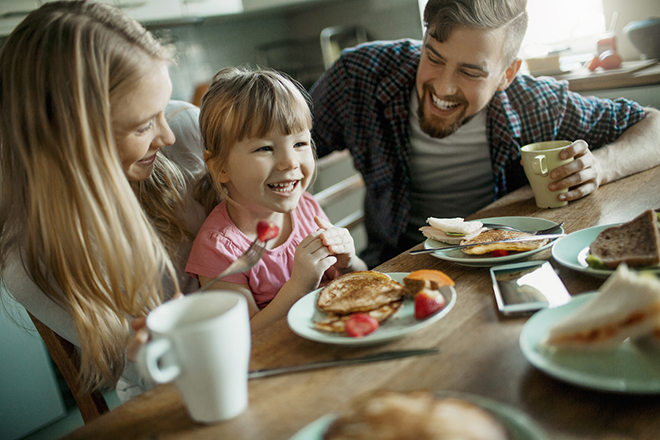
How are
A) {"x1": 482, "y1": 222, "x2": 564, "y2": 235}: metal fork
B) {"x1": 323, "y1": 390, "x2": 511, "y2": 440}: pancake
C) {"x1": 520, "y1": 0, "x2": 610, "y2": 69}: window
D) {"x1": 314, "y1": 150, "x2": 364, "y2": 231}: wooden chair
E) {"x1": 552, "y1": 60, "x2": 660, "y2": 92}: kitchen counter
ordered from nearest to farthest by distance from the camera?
1. {"x1": 323, "y1": 390, "x2": 511, "y2": 440}: pancake
2. {"x1": 482, "y1": 222, "x2": 564, "y2": 235}: metal fork
3. {"x1": 552, "y1": 60, "x2": 660, "y2": 92}: kitchen counter
4. {"x1": 314, "y1": 150, "x2": 364, "y2": 231}: wooden chair
5. {"x1": 520, "y1": 0, "x2": 610, "y2": 69}: window

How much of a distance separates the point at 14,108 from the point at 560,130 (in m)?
1.50

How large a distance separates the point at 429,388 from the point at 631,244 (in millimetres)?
439

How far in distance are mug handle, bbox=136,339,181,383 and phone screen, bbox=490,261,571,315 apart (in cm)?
46

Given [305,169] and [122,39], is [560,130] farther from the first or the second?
[122,39]

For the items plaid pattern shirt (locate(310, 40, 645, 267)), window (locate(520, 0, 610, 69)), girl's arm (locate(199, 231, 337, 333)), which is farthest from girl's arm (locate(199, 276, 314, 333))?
window (locate(520, 0, 610, 69))

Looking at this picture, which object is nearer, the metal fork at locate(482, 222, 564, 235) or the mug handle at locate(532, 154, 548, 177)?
the metal fork at locate(482, 222, 564, 235)

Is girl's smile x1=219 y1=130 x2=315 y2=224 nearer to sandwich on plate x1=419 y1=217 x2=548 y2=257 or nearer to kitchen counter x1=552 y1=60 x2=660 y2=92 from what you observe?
sandwich on plate x1=419 y1=217 x2=548 y2=257

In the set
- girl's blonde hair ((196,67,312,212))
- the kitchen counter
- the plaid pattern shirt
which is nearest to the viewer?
girl's blonde hair ((196,67,312,212))

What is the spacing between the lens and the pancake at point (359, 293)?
782mm

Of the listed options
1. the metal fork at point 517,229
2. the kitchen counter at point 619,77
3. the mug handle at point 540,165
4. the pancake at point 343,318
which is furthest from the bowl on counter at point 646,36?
the pancake at point 343,318

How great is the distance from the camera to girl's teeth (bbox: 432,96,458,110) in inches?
63.3

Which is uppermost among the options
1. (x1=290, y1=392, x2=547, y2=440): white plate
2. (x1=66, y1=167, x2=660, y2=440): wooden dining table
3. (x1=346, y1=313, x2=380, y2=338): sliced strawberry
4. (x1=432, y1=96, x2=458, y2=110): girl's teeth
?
(x1=432, y1=96, x2=458, y2=110): girl's teeth

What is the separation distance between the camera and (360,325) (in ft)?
2.34

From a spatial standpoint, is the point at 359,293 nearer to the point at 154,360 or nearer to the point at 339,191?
the point at 154,360
